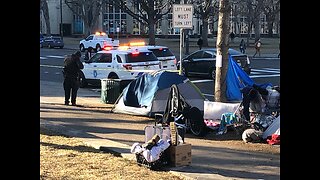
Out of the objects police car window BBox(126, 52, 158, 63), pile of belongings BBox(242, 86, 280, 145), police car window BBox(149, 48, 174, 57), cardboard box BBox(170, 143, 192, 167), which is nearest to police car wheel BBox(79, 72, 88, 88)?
police car window BBox(126, 52, 158, 63)

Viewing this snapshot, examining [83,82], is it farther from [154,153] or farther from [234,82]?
[154,153]

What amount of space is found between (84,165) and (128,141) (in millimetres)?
2331

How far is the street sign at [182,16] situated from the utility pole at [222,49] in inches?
74.8

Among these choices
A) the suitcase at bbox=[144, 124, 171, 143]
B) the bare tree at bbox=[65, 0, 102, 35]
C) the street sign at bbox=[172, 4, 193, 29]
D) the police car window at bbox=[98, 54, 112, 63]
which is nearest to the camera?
the suitcase at bbox=[144, 124, 171, 143]

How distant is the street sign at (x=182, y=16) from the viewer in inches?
574

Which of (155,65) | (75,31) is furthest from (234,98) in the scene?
(75,31)

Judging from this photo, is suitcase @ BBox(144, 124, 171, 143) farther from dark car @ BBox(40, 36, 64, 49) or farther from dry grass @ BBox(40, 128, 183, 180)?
dark car @ BBox(40, 36, 64, 49)

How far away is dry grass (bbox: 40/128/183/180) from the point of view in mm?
7126

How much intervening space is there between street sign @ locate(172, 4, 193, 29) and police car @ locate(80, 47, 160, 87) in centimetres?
521

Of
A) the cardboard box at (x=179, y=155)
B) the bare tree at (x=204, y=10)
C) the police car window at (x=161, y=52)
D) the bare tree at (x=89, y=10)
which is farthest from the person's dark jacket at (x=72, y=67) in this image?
the bare tree at (x=89, y=10)

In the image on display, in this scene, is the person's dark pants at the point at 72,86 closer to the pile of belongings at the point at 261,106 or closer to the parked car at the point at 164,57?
the pile of belongings at the point at 261,106

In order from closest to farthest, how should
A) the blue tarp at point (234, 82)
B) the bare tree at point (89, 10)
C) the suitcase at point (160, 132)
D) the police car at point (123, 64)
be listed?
1. the suitcase at point (160, 132)
2. the blue tarp at point (234, 82)
3. the police car at point (123, 64)
4. the bare tree at point (89, 10)
